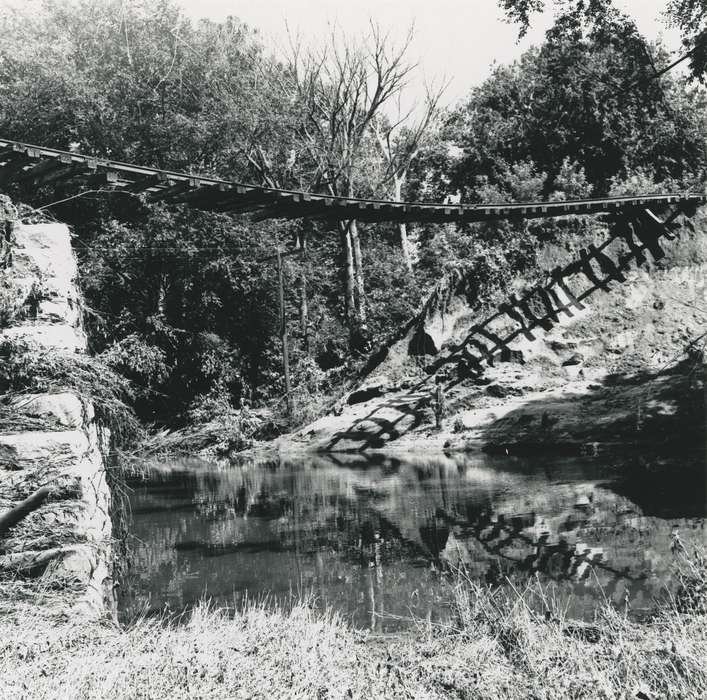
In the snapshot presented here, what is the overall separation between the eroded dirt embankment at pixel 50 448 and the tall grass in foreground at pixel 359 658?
36cm

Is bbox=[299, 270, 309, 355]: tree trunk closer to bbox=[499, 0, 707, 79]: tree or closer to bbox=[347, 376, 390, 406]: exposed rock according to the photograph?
bbox=[347, 376, 390, 406]: exposed rock

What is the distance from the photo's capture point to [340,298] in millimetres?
30891

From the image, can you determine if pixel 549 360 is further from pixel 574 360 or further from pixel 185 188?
pixel 185 188

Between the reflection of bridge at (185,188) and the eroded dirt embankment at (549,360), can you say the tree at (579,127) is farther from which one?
the reflection of bridge at (185,188)

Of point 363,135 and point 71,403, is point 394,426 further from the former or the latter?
point 363,135

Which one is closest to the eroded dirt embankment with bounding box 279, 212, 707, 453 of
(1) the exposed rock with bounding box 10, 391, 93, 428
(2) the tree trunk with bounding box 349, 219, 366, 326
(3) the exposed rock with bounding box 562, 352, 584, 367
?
(3) the exposed rock with bounding box 562, 352, 584, 367

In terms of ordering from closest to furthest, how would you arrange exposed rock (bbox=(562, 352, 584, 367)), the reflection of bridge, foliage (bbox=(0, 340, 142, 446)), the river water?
foliage (bbox=(0, 340, 142, 446)) → the river water → the reflection of bridge → exposed rock (bbox=(562, 352, 584, 367))

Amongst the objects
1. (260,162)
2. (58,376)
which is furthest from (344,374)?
(58,376)

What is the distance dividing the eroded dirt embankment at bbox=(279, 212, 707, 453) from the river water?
233 centimetres

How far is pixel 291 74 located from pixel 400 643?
89.8 ft

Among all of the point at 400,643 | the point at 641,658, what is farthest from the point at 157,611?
the point at 641,658

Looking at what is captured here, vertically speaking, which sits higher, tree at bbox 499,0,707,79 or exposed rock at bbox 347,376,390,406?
tree at bbox 499,0,707,79

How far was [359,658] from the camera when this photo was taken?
391 centimetres

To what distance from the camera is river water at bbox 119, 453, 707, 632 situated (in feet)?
19.3
